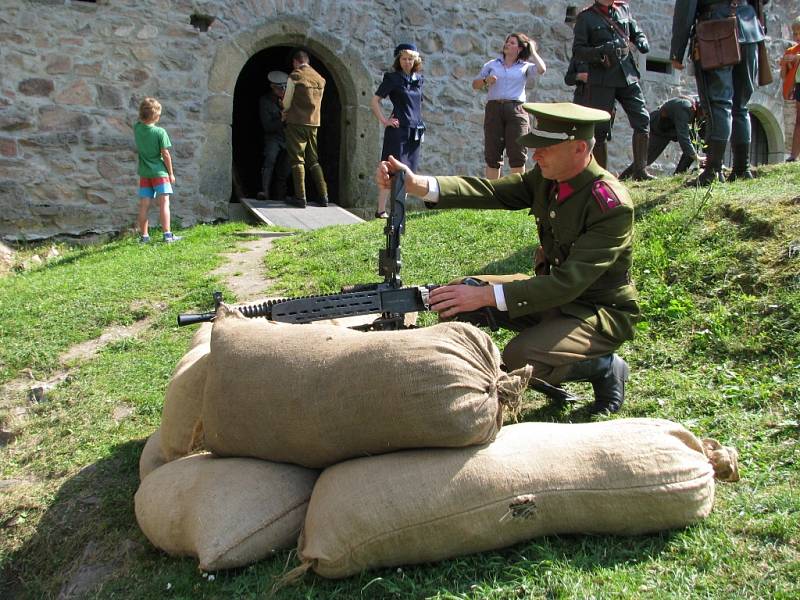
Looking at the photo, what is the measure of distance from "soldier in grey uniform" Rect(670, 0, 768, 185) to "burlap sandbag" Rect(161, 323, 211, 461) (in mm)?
4472

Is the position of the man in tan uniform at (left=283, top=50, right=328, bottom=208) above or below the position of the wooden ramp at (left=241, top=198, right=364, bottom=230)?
above

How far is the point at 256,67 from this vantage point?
12820 mm

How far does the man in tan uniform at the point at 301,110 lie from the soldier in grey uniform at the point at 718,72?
438 cm

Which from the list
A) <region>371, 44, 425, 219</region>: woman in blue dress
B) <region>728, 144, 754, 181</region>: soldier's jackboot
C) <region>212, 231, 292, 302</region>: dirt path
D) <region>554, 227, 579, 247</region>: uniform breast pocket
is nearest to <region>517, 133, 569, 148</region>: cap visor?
<region>554, 227, 579, 247</region>: uniform breast pocket

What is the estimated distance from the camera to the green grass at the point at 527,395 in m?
2.33

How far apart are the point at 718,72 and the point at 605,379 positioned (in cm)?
355

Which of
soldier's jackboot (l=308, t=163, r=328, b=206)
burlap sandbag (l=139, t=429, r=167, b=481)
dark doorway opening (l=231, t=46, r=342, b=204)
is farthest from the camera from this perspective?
dark doorway opening (l=231, t=46, r=342, b=204)

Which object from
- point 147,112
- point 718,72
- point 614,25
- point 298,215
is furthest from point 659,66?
point 147,112

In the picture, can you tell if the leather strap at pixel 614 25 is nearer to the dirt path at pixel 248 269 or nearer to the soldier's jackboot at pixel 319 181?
the dirt path at pixel 248 269

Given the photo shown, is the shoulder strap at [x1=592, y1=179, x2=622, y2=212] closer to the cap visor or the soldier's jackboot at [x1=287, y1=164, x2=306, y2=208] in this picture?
the cap visor

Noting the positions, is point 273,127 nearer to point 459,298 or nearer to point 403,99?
point 403,99

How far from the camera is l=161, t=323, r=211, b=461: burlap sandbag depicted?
2982mm

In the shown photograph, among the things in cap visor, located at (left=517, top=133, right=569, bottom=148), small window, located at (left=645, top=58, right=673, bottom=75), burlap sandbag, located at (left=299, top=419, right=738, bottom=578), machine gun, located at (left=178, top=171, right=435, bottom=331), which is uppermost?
small window, located at (left=645, top=58, right=673, bottom=75)

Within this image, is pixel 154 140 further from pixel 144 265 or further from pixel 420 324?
pixel 420 324
